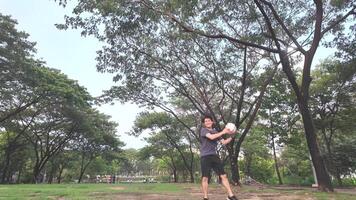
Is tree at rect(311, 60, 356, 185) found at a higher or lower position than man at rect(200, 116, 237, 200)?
higher

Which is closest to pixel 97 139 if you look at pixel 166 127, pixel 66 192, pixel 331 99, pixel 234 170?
pixel 166 127

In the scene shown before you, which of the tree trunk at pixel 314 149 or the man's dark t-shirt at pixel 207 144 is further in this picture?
the tree trunk at pixel 314 149

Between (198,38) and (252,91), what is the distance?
15.4 ft

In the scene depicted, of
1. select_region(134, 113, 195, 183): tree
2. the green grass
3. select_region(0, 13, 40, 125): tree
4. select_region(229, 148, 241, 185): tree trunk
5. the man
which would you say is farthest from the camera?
select_region(134, 113, 195, 183): tree

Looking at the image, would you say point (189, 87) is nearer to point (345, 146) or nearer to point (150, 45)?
point (150, 45)

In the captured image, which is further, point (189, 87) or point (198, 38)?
point (189, 87)

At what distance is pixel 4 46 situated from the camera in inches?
772

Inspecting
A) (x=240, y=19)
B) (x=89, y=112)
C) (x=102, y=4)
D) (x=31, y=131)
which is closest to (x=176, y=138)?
(x=89, y=112)

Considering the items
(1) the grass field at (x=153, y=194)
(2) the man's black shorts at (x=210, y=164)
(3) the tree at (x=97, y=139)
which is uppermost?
(3) the tree at (x=97, y=139)

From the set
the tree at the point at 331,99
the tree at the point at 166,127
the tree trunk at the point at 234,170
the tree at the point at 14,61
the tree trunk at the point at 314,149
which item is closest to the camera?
the tree trunk at the point at 314,149

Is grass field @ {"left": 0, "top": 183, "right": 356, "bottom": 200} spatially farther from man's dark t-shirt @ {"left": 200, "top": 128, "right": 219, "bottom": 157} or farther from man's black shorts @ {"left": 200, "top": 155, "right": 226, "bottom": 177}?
man's dark t-shirt @ {"left": 200, "top": 128, "right": 219, "bottom": 157}

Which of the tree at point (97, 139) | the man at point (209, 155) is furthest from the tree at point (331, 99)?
the tree at point (97, 139)

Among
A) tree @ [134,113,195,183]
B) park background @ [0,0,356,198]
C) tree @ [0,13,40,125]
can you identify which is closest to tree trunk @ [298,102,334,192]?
park background @ [0,0,356,198]

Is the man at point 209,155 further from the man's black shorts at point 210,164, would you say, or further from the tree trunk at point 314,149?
the tree trunk at point 314,149
